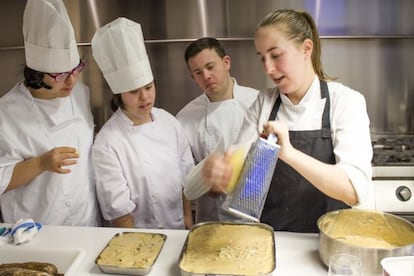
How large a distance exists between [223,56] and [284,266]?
3.81 ft

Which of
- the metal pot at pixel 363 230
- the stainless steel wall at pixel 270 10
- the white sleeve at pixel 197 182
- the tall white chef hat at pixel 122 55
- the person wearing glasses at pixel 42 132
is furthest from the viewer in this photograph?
the stainless steel wall at pixel 270 10

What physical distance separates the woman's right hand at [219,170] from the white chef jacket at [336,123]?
4.7 inches

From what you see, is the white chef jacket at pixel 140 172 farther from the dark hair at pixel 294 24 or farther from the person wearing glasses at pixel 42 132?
the dark hair at pixel 294 24

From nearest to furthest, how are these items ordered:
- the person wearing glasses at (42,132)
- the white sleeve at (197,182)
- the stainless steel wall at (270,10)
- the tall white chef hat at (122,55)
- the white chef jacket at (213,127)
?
the white sleeve at (197,182) → the person wearing glasses at (42,132) → the tall white chef hat at (122,55) → the white chef jacket at (213,127) → the stainless steel wall at (270,10)

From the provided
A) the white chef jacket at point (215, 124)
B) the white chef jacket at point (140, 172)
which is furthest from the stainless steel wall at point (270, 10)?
the white chef jacket at point (140, 172)

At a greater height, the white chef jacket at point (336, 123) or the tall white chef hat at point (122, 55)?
the tall white chef hat at point (122, 55)

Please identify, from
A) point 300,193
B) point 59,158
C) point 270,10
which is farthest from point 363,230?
point 270,10

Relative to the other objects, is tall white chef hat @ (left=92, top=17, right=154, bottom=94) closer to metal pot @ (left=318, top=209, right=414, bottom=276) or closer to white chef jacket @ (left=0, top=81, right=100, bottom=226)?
white chef jacket @ (left=0, top=81, right=100, bottom=226)

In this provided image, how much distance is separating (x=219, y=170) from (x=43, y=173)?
0.77m

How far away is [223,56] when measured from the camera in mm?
2023

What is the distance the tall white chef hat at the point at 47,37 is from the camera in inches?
59.0

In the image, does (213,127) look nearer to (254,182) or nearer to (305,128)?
(305,128)

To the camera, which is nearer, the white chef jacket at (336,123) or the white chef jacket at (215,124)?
the white chef jacket at (336,123)

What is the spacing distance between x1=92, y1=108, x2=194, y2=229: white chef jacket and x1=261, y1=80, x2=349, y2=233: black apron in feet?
1.45
